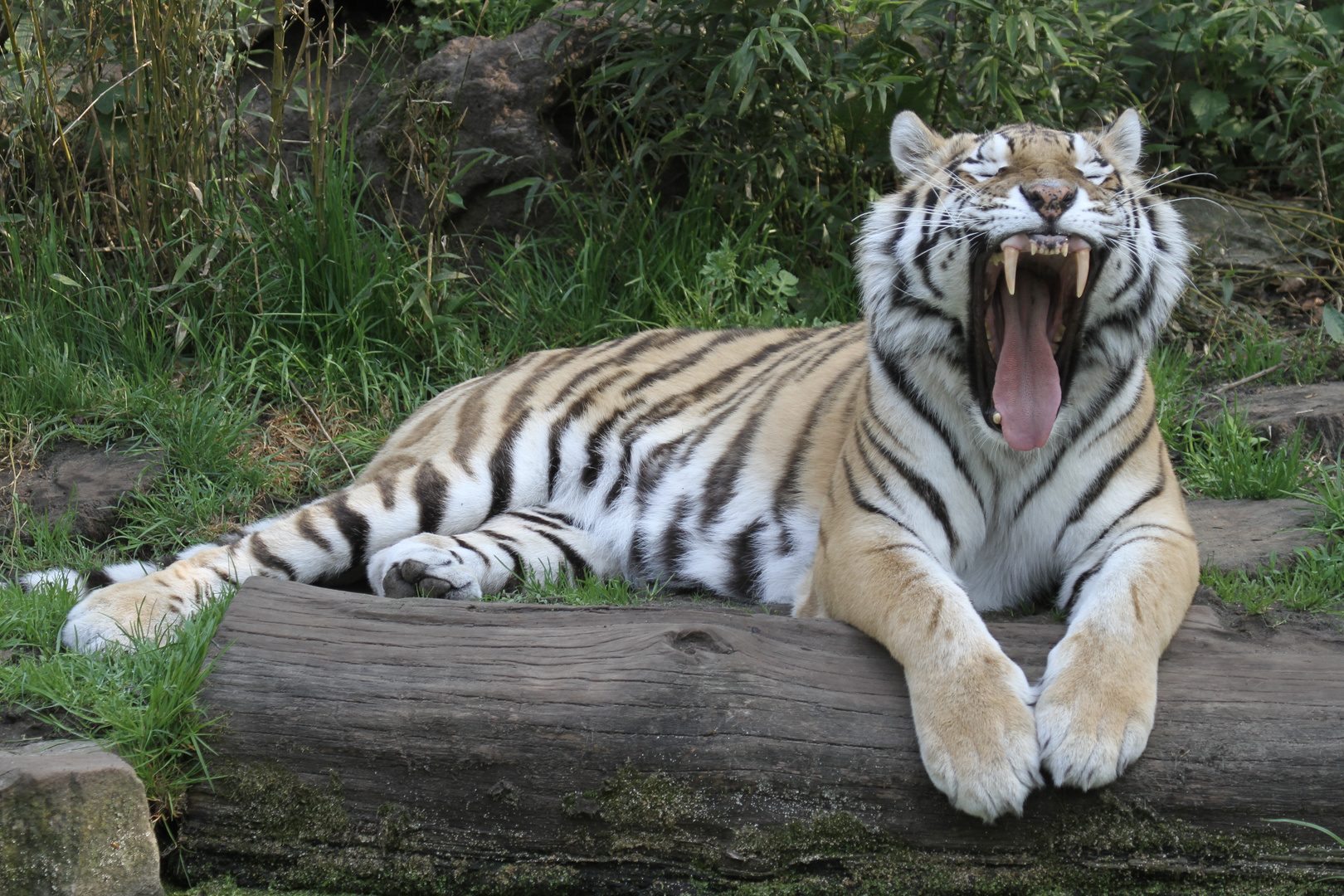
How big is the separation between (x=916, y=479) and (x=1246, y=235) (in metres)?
3.41

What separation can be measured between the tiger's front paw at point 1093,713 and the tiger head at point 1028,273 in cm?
63

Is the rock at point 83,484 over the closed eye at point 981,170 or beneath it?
beneath

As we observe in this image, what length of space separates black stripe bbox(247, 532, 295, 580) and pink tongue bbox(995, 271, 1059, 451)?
2.09 metres

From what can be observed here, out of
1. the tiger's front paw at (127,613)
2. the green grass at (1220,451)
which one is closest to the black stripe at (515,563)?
the tiger's front paw at (127,613)

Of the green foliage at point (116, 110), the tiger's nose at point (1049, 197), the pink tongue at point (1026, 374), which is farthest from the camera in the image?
the green foliage at point (116, 110)

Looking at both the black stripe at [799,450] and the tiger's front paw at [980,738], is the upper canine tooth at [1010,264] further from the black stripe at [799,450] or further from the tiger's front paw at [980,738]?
the black stripe at [799,450]

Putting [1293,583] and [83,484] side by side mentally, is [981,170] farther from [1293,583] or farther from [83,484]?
[83,484]

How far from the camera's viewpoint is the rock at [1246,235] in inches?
215

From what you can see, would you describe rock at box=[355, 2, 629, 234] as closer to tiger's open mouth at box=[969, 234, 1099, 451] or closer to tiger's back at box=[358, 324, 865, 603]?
tiger's back at box=[358, 324, 865, 603]

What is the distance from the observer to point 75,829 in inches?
86.7

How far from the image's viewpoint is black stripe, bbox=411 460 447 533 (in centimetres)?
383

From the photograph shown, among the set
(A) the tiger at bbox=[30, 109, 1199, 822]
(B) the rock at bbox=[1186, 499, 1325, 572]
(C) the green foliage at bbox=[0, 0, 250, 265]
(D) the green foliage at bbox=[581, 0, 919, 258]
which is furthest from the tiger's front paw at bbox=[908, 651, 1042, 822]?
(C) the green foliage at bbox=[0, 0, 250, 265]

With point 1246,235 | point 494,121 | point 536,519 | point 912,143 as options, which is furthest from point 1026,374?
point 494,121

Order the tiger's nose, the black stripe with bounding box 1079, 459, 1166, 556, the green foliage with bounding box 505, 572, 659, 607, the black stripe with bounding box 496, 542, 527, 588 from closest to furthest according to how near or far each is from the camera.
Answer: the tiger's nose → the black stripe with bounding box 1079, 459, 1166, 556 → the green foliage with bounding box 505, 572, 659, 607 → the black stripe with bounding box 496, 542, 527, 588
